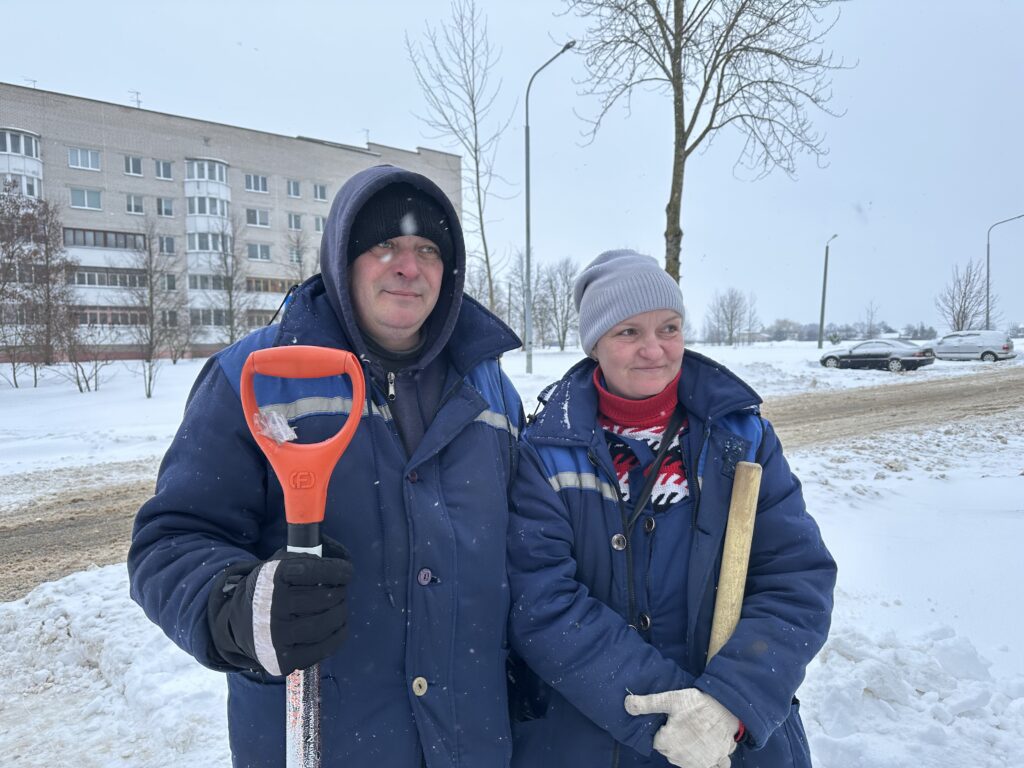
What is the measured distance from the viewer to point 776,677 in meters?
1.46

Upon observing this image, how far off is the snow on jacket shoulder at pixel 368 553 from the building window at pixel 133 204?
44.0 m

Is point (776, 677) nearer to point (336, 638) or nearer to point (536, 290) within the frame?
point (336, 638)

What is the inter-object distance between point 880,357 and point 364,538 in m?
24.6

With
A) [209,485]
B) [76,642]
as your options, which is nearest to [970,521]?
[209,485]

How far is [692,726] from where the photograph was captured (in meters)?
1.45

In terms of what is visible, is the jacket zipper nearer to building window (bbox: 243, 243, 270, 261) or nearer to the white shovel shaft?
the white shovel shaft

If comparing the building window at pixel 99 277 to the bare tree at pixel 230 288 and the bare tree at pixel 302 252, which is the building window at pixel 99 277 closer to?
the bare tree at pixel 230 288

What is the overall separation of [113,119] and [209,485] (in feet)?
148

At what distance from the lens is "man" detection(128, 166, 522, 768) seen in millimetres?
1255

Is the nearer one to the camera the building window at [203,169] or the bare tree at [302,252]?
the building window at [203,169]

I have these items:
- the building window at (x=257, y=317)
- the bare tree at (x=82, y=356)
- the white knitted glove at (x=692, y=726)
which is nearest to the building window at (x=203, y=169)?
the building window at (x=257, y=317)

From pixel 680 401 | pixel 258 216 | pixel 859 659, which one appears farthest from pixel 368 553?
pixel 258 216

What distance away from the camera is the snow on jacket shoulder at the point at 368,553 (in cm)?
137

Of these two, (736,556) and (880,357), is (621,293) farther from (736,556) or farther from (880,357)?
(880,357)
